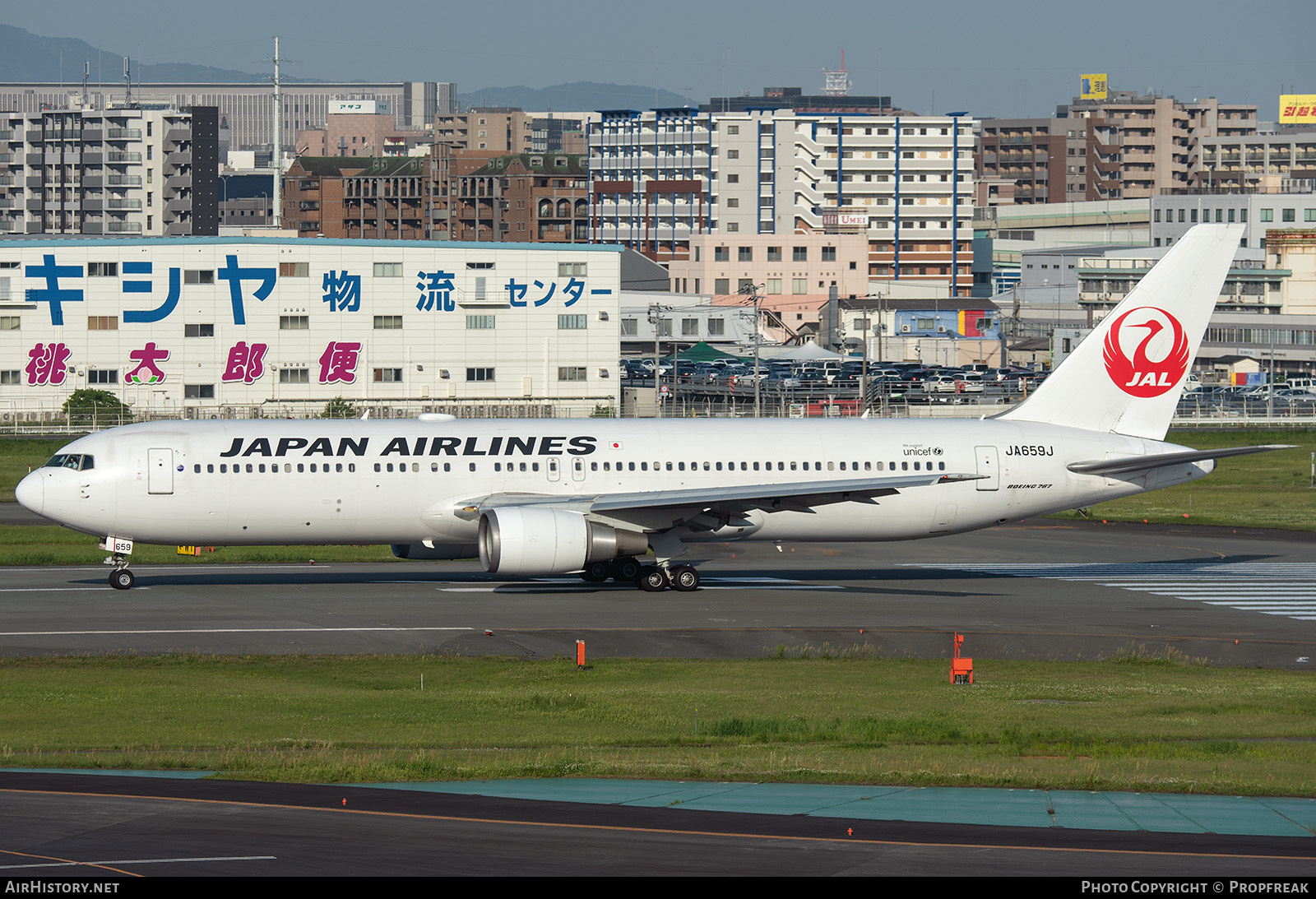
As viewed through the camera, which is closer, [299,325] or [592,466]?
[592,466]

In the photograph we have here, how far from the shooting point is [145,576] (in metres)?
45.1

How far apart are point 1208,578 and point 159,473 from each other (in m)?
31.7

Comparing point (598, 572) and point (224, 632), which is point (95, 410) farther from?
point (224, 632)

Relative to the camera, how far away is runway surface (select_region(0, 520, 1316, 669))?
111 ft

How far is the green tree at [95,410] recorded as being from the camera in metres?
88.7

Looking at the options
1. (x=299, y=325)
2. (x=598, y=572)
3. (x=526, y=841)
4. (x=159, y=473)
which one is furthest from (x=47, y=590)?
(x=299, y=325)

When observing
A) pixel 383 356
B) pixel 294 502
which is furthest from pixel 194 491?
pixel 383 356

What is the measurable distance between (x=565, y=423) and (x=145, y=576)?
14.1m

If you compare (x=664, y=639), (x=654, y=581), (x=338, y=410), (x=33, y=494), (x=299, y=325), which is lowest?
(x=664, y=639)

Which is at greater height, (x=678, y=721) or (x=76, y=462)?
(x=76, y=462)

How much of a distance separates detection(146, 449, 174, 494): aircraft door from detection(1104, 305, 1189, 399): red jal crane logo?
92.6 ft

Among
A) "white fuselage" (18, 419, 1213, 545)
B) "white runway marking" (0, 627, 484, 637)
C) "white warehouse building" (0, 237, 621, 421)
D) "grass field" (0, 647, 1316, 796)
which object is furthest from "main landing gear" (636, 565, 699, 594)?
"white warehouse building" (0, 237, 621, 421)

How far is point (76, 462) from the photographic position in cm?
4041

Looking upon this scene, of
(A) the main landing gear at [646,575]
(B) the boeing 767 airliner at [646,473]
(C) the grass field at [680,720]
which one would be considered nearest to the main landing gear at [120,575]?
(B) the boeing 767 airliner at [646,473]
